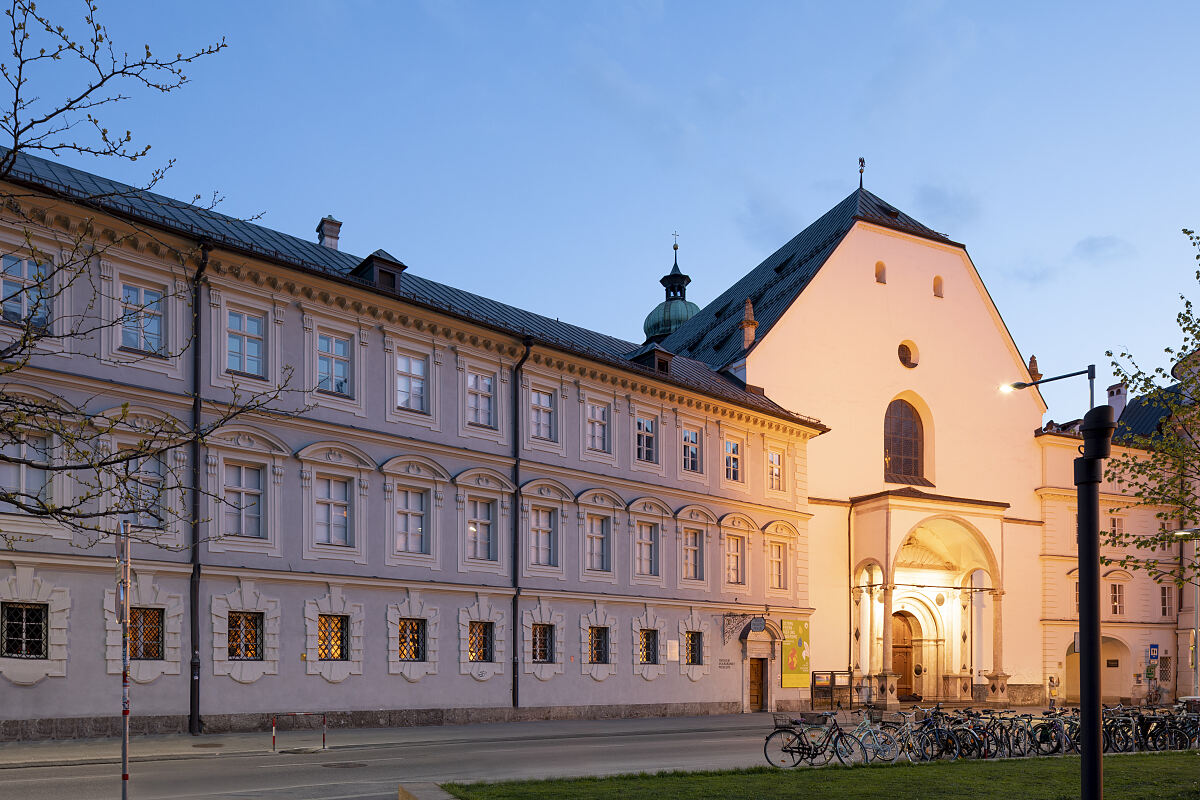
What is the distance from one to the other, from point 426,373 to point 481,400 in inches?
83.9

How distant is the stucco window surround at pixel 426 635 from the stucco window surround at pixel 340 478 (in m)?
1.67

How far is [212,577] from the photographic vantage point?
25219mm

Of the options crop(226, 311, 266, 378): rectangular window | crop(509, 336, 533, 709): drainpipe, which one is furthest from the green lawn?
crop(226, 311, 266, 378): rectangular window

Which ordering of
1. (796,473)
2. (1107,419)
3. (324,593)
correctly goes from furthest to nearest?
(796,473)
(324,593)
(1107,419)

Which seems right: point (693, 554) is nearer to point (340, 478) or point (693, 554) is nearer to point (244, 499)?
point (340, 478)

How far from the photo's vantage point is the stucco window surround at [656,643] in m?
35.4

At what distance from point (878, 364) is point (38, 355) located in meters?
35.4

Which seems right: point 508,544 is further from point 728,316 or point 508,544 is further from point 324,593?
point 728,316

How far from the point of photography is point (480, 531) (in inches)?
1251

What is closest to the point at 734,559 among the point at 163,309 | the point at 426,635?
the point at 426,635

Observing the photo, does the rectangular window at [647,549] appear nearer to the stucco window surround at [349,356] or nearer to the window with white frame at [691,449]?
the window with white frame at [691,449]

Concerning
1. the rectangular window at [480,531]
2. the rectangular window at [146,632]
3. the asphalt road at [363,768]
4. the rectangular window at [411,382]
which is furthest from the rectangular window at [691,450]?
the rectangular window at [146,632]

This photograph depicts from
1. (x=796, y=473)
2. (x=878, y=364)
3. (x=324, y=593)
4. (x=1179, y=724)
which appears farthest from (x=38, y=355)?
(x=878, y=364)

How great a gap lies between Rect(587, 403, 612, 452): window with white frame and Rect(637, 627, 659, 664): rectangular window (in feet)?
19.4
